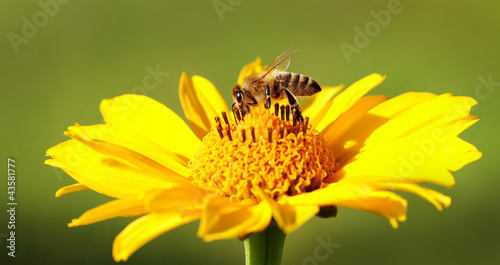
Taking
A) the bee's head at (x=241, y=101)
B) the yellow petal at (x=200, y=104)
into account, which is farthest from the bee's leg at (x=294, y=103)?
the yellow petal at (x=200, y=104)

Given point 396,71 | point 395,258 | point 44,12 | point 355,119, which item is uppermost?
point 44,12

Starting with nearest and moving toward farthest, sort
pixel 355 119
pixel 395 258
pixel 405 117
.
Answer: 1. pixel 405 117
2. pixel 355 119
3. pixel 395 258

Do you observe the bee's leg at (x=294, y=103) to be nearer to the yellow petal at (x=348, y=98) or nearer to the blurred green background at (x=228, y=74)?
the yellow petal at (x=348, y=98)

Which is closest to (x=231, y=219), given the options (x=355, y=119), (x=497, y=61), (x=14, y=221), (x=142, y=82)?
(x=355, y=119)

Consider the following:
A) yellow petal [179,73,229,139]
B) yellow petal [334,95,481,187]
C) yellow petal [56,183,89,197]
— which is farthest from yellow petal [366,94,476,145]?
yellow petal [56,183,89,197]

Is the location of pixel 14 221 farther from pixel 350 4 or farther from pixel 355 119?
pixel 350 4

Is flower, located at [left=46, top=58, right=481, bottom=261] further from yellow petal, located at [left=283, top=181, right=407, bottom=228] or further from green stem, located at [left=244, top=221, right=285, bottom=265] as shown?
green stem, located at [left=244, top=221, right=285, bottom=265]

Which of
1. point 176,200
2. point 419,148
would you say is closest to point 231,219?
point 176,200
